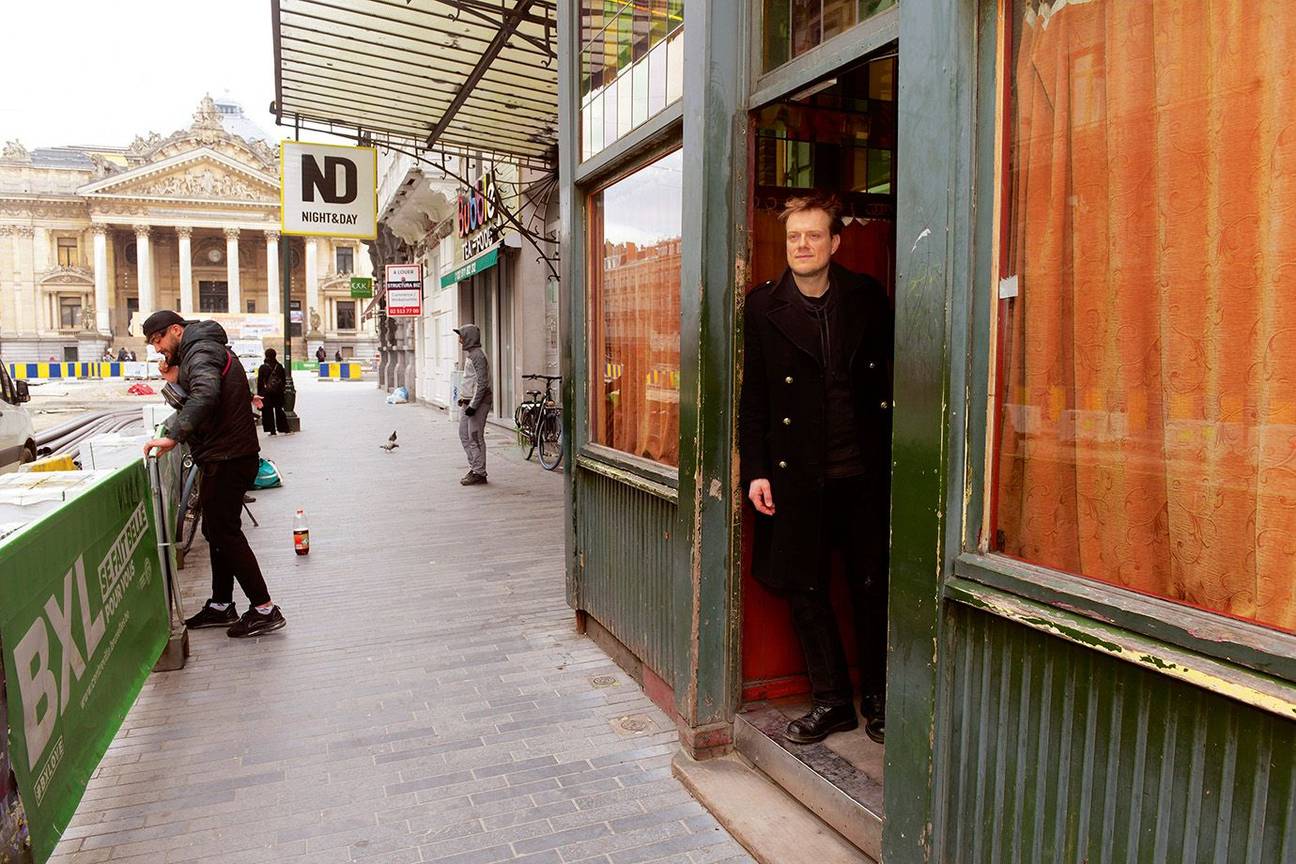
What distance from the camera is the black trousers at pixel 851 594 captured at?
3.28m

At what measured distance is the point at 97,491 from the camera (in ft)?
12.4

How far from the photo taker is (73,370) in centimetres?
5084

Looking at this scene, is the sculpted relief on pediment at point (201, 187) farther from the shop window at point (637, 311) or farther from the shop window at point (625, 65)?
the shop window at point (637, 311)

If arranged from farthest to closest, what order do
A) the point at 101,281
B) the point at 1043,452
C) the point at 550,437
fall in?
the point at 101,281 < the point at 550,437 < the point at 1043,452

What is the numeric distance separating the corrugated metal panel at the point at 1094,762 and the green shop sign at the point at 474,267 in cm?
1449

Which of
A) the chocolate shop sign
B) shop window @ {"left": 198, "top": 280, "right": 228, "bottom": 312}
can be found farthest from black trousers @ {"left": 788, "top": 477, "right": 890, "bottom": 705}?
shop window @ {"left": 198, "top": 280, "right": 228, "bottom": 312}

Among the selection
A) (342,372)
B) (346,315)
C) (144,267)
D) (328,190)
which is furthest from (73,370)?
(328,190)

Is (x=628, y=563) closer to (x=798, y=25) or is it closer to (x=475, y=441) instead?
(x=798, y=25)

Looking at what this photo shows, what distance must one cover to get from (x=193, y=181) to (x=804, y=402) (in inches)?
3470

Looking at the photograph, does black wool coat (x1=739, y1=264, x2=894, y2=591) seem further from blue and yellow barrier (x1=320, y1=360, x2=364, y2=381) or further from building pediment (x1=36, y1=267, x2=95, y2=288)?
building pediment (x1=36, y1=267, x2=95, y2=288)

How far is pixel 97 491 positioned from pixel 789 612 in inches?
123

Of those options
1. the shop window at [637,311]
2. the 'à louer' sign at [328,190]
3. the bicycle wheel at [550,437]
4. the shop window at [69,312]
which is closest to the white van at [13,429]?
the 'à louer' sign at [328,190]

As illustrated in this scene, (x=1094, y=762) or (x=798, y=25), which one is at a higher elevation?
(x=798, y=25)

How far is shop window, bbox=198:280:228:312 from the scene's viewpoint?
273ft
